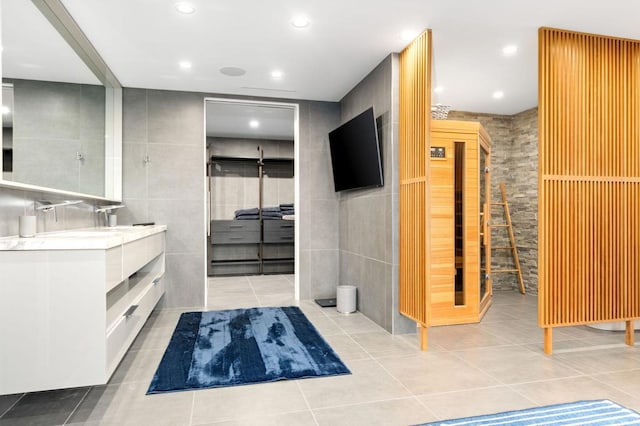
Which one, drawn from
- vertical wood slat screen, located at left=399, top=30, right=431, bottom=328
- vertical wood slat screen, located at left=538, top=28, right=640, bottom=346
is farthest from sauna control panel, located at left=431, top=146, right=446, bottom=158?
vertical wood slat screen, located at left=538, top=28, right=640, bottom=346

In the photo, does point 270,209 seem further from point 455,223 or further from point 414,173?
point 414,173

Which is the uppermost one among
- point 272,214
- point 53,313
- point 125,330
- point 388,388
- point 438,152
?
point 438,152

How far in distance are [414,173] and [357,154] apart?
97 cm

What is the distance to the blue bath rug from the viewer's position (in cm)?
268

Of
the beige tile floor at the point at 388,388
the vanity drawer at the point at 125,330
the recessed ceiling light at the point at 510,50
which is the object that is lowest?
the beige tile floor at the point at 388,388

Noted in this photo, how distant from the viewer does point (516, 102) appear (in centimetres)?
525

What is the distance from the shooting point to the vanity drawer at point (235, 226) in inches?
278

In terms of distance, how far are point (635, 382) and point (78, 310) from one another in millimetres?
3323

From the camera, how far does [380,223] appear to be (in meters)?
3.97

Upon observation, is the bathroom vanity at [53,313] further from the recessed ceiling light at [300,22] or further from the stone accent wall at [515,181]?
the stone accent wall at [515,181]

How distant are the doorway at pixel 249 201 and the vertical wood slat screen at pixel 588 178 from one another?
436cm

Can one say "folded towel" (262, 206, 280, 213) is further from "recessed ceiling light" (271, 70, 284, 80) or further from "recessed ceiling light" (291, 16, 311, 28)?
"recessed ceiling light" (291, 16, 311, 28)

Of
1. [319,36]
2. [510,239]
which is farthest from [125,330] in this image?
[510,239]

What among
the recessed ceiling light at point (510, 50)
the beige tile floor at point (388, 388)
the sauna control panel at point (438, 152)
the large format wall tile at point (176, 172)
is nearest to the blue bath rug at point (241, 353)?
the beige tile floor at point (388, 388)
